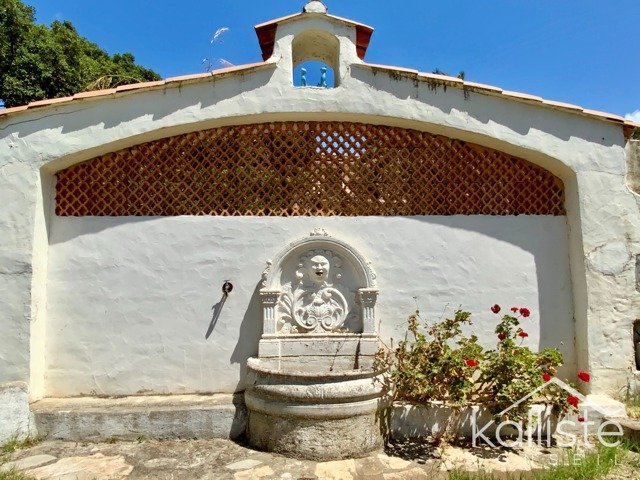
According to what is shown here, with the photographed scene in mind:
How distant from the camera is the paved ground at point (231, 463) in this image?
359 cm

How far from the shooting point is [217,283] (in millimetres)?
4805

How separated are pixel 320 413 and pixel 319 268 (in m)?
1.52

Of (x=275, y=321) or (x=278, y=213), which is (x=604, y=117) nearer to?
(x=278, y=213)

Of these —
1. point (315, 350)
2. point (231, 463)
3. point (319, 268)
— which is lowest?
point (231, 463)

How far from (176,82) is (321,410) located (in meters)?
3.66

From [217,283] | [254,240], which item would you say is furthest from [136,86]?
[217,283]

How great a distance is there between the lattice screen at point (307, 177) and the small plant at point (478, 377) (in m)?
1.50

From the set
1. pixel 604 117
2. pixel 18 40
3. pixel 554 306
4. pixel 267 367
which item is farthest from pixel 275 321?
pixel 18 40

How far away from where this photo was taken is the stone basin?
3.86m

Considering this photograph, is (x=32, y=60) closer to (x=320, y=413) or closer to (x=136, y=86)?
(x=136, y=86)

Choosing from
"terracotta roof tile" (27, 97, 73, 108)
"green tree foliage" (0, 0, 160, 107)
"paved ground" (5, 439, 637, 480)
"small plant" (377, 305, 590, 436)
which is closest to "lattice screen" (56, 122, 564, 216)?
"terracotta roof tile" (27, 97, 73, 108)

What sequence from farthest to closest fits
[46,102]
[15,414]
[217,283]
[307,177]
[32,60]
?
[32,60]
[307,177]
[217,283]
[46,102]
[15,414]

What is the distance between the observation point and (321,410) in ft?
12.6

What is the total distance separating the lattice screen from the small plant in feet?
4.91
